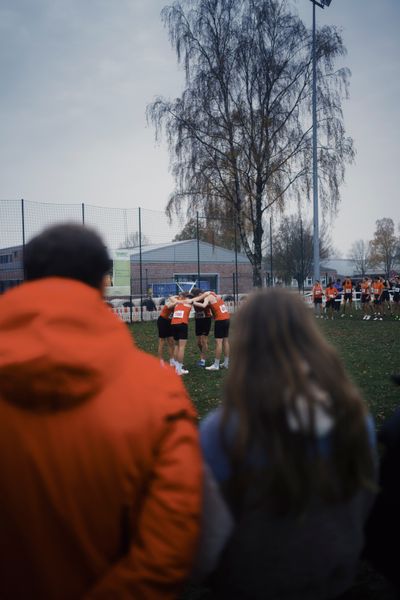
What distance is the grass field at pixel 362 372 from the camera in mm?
3092

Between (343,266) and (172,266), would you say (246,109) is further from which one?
(343,266)

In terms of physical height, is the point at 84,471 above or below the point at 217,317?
above

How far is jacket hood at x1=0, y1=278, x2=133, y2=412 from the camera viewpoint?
1.21 m

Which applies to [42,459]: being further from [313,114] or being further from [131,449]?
[313,114]

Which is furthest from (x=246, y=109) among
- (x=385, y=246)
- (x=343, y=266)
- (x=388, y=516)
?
(x=343, y=266)

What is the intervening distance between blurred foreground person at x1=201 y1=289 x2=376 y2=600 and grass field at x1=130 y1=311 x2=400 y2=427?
6.78 ft

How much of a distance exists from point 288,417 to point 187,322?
29.3ft

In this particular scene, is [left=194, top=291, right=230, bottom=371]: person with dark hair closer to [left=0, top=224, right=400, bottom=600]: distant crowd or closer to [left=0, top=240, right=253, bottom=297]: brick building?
[left=0, top=240, right=253, bottom=297]: brick building

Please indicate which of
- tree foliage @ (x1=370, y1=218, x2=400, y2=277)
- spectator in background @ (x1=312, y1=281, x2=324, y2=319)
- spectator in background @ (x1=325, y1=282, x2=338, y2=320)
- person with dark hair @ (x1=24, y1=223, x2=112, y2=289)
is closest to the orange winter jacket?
person with dark hair @ (x1=24, y1=223, x2=112, y2=289)

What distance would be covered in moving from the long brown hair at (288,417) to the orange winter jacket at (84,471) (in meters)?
0.18

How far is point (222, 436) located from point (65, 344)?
539mm

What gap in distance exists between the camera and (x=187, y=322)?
10289 millimetres

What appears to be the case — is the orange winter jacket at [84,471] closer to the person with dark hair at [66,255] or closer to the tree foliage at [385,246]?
the person with dark hair at [66,255]

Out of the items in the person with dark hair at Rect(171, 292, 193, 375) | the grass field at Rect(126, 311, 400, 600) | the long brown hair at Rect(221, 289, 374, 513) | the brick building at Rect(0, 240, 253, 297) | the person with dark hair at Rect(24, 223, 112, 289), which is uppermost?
the brick building at Rect(0, 240, 253, 297)
